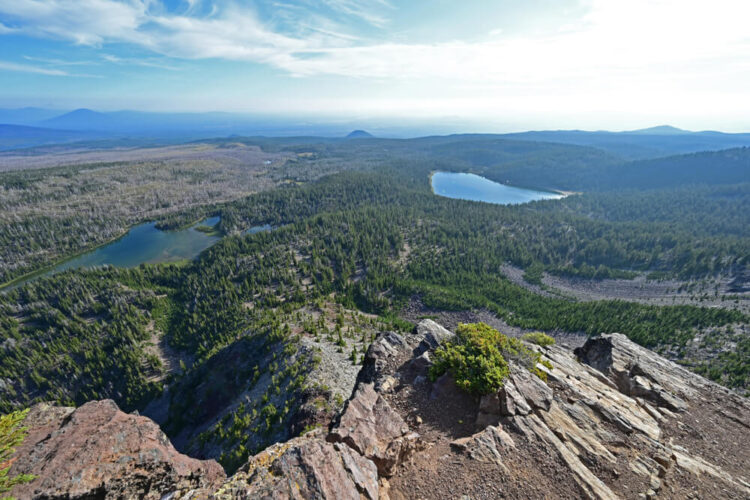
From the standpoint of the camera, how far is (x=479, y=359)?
21.0 m

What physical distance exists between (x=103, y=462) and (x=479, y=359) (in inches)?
940

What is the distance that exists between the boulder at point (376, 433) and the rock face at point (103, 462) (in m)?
A: 7.03

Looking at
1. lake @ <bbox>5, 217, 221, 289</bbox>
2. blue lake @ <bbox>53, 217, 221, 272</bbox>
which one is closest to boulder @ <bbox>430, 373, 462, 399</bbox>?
lake @ <bbox>5, 217, 221, 289</bbox>

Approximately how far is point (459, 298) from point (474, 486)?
72336 millimetres

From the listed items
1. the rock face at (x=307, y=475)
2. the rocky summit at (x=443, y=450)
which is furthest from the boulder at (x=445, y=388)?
the rock face at (x=307, y=475)

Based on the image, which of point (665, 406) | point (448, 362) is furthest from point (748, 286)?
point (448, 362)

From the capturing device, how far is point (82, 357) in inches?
2618

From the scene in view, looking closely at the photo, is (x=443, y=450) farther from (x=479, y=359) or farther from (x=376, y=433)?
(x=479, y=359)

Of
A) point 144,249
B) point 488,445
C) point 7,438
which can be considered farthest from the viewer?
point 144,249

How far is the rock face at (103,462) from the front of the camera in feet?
48.3

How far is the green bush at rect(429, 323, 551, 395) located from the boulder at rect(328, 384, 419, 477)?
4.84 m

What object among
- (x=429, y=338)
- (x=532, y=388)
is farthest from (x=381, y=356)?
(x=532, y=388)

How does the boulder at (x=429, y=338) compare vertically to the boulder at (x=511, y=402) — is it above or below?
below

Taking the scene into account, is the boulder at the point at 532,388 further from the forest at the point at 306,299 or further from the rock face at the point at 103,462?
the forest at the point at 306,299
